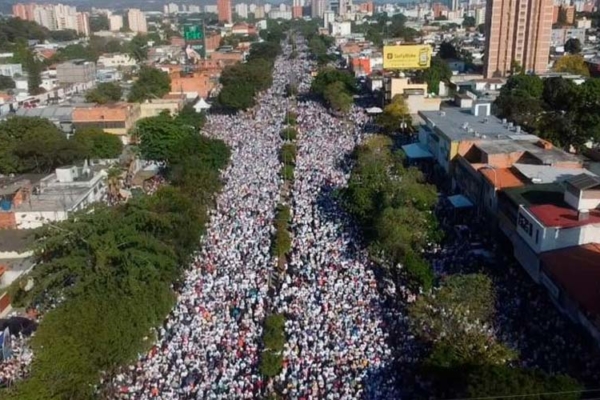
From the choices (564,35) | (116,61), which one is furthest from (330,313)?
(564,35)

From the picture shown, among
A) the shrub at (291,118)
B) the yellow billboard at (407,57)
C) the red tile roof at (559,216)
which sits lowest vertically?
the shrub at (291,118)

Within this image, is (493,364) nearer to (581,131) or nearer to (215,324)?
(215,324)

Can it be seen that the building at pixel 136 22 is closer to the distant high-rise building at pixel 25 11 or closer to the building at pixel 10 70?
the distant high-rise building at pixel 25 11

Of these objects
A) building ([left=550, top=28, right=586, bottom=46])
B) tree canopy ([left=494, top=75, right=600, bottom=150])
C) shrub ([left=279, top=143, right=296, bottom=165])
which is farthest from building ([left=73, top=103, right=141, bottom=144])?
building ([left=550, top=28, right=586, bottom=46])

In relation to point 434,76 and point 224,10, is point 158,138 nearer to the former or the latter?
point 434,76

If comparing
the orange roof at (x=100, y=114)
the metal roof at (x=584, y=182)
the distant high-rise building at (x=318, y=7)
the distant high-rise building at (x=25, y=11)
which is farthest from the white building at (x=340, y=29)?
the metal roof at (x=584, y=182)

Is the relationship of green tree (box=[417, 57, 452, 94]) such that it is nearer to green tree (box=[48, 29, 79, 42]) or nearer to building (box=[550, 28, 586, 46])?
building (box=[550, 28, 586, 46])

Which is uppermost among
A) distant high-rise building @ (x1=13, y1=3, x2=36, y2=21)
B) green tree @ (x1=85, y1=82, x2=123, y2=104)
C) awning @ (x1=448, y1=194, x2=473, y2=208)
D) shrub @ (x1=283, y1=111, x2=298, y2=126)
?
distant high-rise building @ (x1=13, y1=3, x2=36, y2=21)
